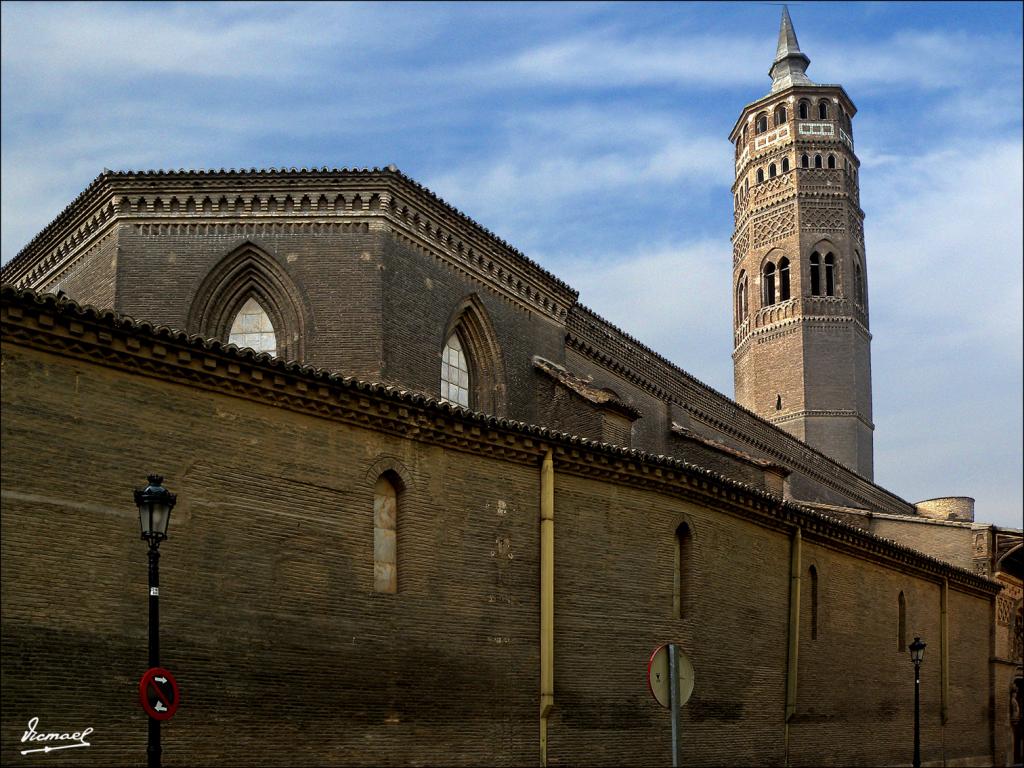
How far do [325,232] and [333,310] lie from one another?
1.31 meters

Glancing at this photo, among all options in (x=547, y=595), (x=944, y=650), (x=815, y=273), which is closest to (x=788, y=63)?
(x=815, y=273)

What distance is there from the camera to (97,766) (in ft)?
34.5

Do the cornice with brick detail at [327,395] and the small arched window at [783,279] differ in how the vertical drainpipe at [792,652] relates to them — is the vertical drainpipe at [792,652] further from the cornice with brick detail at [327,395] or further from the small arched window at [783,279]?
the small arched window at [783,279]

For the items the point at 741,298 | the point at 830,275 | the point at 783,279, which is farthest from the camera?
the point at 741,298

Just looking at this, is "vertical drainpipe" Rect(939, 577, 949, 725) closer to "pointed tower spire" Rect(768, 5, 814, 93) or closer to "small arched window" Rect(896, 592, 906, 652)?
"small arched window" Rect(896, 592, 906, 652)

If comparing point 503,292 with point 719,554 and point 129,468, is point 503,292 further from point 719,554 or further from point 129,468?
point 129,468

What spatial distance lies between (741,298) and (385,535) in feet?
133

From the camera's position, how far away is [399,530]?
542 inches

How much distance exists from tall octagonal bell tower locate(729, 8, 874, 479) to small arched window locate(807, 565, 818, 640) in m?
26.9

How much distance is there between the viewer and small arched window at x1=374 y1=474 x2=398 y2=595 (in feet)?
44.4

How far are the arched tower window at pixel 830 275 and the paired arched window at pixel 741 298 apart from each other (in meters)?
3.86

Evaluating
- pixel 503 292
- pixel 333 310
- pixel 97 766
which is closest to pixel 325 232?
pixel 333 310

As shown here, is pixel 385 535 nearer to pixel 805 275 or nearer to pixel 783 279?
pixel 805 275
